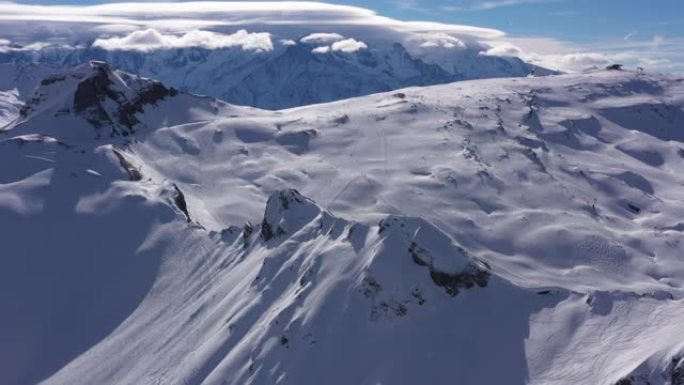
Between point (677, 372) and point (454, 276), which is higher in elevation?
point (677, 372)

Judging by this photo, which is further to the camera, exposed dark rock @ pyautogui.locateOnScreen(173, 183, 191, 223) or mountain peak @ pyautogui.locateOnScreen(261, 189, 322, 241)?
exposed dark rock @ pyautogui.locateOnScreen(173, 183, 191, 223)

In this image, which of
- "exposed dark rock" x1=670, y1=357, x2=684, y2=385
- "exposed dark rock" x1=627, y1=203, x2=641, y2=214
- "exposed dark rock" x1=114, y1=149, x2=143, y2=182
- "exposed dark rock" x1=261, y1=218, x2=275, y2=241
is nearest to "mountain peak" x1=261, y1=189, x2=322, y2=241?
"exposed dark rock" x1=261, y1=218, x2=275, y2=241

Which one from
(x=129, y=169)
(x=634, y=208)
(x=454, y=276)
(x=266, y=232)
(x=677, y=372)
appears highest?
(x=677, y=372)

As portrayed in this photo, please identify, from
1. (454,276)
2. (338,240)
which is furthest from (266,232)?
(454,276)

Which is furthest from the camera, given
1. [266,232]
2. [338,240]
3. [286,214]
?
[266,232]

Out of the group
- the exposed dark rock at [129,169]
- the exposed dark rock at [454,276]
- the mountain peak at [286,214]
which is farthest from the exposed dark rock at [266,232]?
the exposed dark rock at [129,169]

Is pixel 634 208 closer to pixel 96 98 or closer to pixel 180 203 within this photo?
pixel 180 203

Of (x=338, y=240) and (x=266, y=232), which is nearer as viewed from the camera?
(x=338, y=240)

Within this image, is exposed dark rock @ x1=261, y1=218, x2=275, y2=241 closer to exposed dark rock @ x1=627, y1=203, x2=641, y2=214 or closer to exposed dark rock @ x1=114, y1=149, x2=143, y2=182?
exposed dark rock @ x1=114, y1=149, x2=143, y2=182
